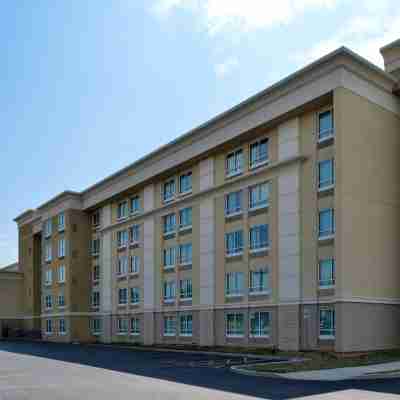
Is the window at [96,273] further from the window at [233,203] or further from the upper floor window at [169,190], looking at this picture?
the window at [233,203]

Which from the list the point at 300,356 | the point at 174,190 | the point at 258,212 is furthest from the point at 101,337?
the point at 300,356

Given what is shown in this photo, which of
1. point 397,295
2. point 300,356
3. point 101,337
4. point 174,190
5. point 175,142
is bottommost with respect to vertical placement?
point 101,337

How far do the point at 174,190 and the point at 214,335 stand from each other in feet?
40.3

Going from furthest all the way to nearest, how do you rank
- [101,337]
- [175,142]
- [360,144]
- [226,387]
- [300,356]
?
[101,337] < [175,142] < [360,144] < [300,356] < [226,387]

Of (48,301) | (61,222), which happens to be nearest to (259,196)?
(61,222)

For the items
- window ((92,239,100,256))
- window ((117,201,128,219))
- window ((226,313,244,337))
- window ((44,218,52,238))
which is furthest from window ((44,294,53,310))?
window ((226,313,244,337))

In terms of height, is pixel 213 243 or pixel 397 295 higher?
pixel 213 243

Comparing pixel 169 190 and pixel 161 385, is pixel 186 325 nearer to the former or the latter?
pixel 169 190

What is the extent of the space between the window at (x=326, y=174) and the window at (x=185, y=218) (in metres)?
12.9

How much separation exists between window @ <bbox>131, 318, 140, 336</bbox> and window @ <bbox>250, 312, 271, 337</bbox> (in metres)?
15.3

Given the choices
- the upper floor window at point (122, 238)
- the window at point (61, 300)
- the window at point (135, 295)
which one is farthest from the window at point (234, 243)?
the window at point (61, 300)

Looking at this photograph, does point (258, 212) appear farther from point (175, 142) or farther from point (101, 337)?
point (101, 337)

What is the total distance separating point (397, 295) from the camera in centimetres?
3309

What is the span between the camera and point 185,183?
4472cm
